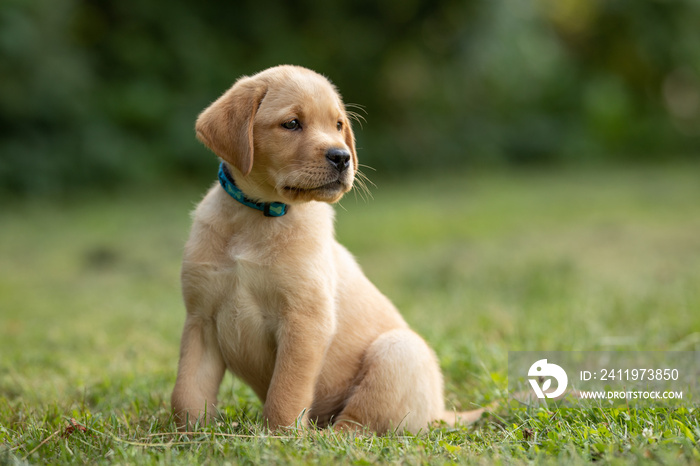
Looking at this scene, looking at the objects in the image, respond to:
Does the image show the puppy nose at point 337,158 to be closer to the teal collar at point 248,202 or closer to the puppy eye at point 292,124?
the puppy eye at point 292,124

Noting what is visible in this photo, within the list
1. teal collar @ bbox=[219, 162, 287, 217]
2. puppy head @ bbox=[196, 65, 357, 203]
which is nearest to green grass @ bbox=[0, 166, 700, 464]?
teal collar @ bbox=[219, 162, 287, 217]

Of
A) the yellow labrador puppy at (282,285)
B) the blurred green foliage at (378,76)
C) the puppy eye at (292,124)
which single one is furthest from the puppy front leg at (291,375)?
the blurred green foliage at (378,76)

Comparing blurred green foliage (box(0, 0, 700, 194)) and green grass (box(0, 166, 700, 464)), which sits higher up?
blurred green foliage (box(0, 0, 700, 194))

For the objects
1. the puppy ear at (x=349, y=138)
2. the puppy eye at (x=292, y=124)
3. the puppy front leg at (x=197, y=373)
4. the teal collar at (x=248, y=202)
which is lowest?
the puppy front leg at (x=197, y=373)

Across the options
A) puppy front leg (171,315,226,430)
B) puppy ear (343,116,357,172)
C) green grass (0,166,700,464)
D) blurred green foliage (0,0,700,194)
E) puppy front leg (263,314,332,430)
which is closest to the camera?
green grass (0,166,700,464)

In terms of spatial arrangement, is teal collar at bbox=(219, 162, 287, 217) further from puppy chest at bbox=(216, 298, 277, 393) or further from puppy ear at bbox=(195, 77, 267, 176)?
puppy chest at bbox=(216, 298, 277, 393)

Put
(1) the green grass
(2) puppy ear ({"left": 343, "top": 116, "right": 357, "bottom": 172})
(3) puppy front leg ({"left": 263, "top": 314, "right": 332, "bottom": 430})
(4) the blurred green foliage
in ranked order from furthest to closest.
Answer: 1. (4) the blurred green foliage
2. (2) puppy ear ({"left": 343, "top": 116, "right": 357, "bottom": 172})
3. (3) puppy front leg ({"left": 263, "top": 314, "right": 332, "bottom": 430})
4. (1) the green grass

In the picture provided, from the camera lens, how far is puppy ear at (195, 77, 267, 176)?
3.11m

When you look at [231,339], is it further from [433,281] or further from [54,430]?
[433,281]

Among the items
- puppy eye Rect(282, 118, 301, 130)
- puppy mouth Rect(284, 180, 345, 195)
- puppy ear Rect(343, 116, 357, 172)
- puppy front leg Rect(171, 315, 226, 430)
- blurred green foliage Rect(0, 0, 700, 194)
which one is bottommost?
puppy front leg Rect(171, 315, 226, 430)

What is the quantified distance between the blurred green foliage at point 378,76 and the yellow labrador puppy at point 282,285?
37.2 feet

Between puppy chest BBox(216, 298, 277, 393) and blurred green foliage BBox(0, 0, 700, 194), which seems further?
blurred green foliage BBox(0, 0, 700, 194)

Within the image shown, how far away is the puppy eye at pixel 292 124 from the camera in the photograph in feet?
10.4

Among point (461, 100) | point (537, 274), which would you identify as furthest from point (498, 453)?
point (461, 100)
